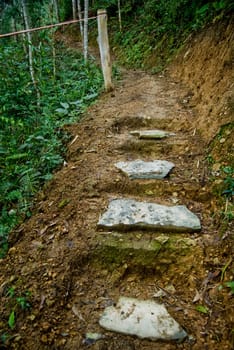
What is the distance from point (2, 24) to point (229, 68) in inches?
354

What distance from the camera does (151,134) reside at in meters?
3.48

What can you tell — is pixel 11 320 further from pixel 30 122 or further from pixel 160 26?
pixel 160 26

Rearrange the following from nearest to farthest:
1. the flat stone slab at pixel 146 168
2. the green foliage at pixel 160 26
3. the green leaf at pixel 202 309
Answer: the green leaf at pixel 202 309
the flat stone slab at pixel 146 168
the green foliage at pixel 160 26

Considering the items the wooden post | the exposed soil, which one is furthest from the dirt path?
the wooden post

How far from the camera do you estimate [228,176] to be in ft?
8.11

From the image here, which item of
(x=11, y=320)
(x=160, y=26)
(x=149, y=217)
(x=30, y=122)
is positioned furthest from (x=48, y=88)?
(x=11, y=320)

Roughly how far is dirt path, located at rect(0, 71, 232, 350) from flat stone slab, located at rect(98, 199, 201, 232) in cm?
8

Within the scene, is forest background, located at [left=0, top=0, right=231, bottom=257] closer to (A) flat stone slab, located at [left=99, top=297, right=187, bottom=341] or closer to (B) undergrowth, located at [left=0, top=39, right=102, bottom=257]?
(B) undergrowth, located at [left=0, top=39, right=102, bottom=257]

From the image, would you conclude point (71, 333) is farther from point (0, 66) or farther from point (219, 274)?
point (0, 66)

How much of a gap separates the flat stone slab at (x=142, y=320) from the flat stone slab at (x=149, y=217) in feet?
1.84

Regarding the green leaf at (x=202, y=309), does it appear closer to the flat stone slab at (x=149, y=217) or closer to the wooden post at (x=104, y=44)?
the flat stone slab at (x=149, y=217)

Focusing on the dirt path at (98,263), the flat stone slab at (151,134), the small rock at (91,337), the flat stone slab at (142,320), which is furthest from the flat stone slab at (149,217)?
the flat stone slab at (151,134)

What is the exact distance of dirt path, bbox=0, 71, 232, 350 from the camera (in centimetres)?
170

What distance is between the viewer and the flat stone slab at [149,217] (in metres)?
2.23
